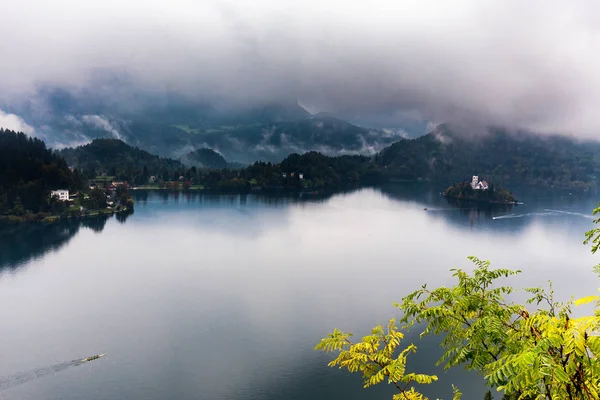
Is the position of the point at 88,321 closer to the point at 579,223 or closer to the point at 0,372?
the point at 0,372

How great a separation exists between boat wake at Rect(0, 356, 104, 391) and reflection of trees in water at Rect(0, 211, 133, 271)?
33.6 m

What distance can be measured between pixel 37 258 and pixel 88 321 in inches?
1152

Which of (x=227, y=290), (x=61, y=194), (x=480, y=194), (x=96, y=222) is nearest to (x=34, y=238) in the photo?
(x=96, y=222)

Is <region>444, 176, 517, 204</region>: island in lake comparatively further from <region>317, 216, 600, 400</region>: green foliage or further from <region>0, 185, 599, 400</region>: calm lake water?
<region>317, 216, 600, 400</region>: green foliage

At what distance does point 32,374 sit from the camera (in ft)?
99.6

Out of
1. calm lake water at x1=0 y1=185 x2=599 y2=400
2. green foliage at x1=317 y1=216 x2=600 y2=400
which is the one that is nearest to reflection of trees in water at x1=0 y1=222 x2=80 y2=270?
calm lake water at x1=0 y1=185 x2=599 y2=400

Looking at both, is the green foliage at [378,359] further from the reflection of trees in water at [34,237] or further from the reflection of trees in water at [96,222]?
the reflection of trees in water at [96,222]

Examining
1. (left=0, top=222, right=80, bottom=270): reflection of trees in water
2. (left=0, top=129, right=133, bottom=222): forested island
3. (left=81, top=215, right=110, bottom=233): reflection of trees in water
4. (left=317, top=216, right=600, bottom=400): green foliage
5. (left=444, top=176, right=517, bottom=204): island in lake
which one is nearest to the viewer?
(left=317, top=216, right=600, bottom=400): green foliage

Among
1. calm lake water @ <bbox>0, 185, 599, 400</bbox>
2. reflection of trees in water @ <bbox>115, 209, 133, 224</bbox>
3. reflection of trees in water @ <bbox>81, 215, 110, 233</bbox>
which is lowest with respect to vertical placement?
calm lake water @ <bbox>0, 185, 599, 400</bbox>

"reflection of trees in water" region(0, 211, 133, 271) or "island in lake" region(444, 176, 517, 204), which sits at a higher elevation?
"island in lake" region(444, 176, 517, 204)

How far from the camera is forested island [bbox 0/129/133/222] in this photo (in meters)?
92.9

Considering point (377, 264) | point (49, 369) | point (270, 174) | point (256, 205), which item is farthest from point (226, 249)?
point (270, 174)

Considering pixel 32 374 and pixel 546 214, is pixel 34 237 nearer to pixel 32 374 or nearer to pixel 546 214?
pixel 32 374

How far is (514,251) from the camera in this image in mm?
69812
